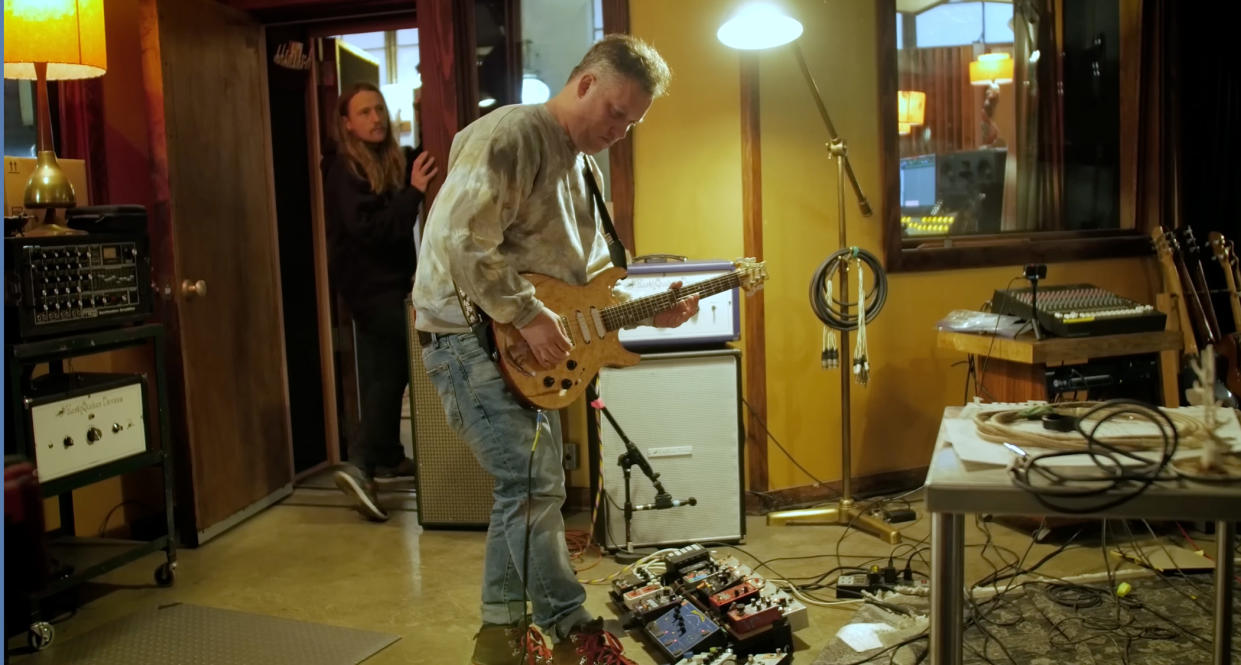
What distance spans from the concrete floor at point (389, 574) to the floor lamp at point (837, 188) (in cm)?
5

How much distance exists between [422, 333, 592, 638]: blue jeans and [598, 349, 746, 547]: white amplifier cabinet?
2.88 feet

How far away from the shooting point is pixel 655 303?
2508 mm

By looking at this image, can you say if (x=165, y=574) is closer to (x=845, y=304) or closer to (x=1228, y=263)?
(x=845, y=304)

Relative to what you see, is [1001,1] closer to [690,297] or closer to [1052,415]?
[690,297]

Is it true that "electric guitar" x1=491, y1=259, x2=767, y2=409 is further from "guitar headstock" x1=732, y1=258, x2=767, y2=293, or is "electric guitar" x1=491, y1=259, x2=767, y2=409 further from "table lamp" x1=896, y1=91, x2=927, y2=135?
"table lamp" x1=896, y1=91, x2=927, y2=135

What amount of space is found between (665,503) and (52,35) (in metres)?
2.23

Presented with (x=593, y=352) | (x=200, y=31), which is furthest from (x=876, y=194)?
(x=200, y=31)

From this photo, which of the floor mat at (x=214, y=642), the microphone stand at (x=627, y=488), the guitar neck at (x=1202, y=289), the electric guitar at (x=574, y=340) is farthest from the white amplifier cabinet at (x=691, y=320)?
the guitar neck at (x=1202, y=289)

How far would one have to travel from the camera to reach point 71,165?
3.08m

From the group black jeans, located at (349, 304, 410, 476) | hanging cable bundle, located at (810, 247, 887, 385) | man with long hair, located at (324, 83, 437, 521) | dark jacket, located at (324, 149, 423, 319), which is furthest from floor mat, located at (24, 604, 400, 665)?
hanging cable bundle, located at (810, 247, 887, 385)

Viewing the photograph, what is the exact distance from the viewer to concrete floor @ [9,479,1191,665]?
2598 mm

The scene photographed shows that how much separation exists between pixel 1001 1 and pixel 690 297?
2.55 m

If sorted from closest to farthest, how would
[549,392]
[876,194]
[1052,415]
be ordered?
[1052,415] → [549,392] → [876,194]

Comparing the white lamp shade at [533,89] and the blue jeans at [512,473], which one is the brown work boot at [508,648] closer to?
the blue jeans at [512,473]
